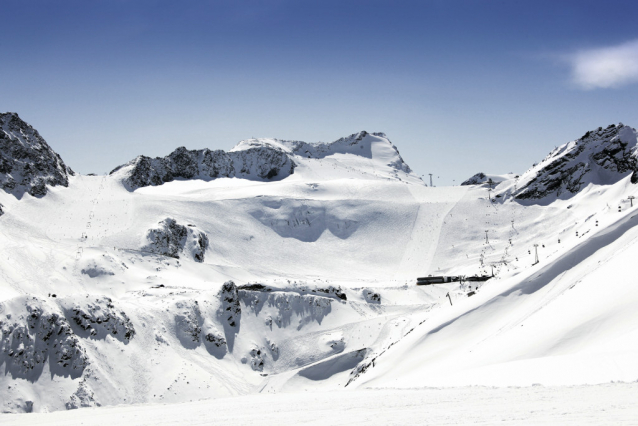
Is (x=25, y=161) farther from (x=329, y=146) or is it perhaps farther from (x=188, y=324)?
(x=329, y=146)

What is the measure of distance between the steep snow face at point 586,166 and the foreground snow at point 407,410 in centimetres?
8116

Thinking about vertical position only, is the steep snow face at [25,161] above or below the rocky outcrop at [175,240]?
above

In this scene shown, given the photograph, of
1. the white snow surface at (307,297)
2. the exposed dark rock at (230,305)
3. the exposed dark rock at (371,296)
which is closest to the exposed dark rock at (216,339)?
the white snow surface at (307,297)

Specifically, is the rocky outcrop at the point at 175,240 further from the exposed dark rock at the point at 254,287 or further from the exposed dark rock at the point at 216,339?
the exposed dark rock at the point at 216,339

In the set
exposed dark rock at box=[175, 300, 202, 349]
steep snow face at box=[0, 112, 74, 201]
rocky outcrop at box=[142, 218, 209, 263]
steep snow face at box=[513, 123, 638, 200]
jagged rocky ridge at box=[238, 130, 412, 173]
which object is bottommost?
exposed dark rock at box=[175, 300, 202, 349]

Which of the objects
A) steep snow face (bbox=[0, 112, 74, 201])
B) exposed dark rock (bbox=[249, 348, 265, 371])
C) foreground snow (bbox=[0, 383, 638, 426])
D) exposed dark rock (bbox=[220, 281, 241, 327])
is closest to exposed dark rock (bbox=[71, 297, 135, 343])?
exposed dark rock (bbox=[220, 281, 241, 327])

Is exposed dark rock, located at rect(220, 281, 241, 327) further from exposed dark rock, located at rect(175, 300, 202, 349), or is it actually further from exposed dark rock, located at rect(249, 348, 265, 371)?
exposed dark rock, located at rect(249, 348, 265, 371)

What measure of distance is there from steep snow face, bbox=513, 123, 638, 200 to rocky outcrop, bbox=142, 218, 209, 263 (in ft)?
202

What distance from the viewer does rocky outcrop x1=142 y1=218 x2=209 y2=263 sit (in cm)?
6272

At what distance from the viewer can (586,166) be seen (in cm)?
8675

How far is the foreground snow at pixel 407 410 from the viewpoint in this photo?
39.1 ft

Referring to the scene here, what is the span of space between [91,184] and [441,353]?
3284 inches

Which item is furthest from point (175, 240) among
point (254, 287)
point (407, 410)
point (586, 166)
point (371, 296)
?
point (586, 166)

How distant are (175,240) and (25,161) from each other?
112 ft
